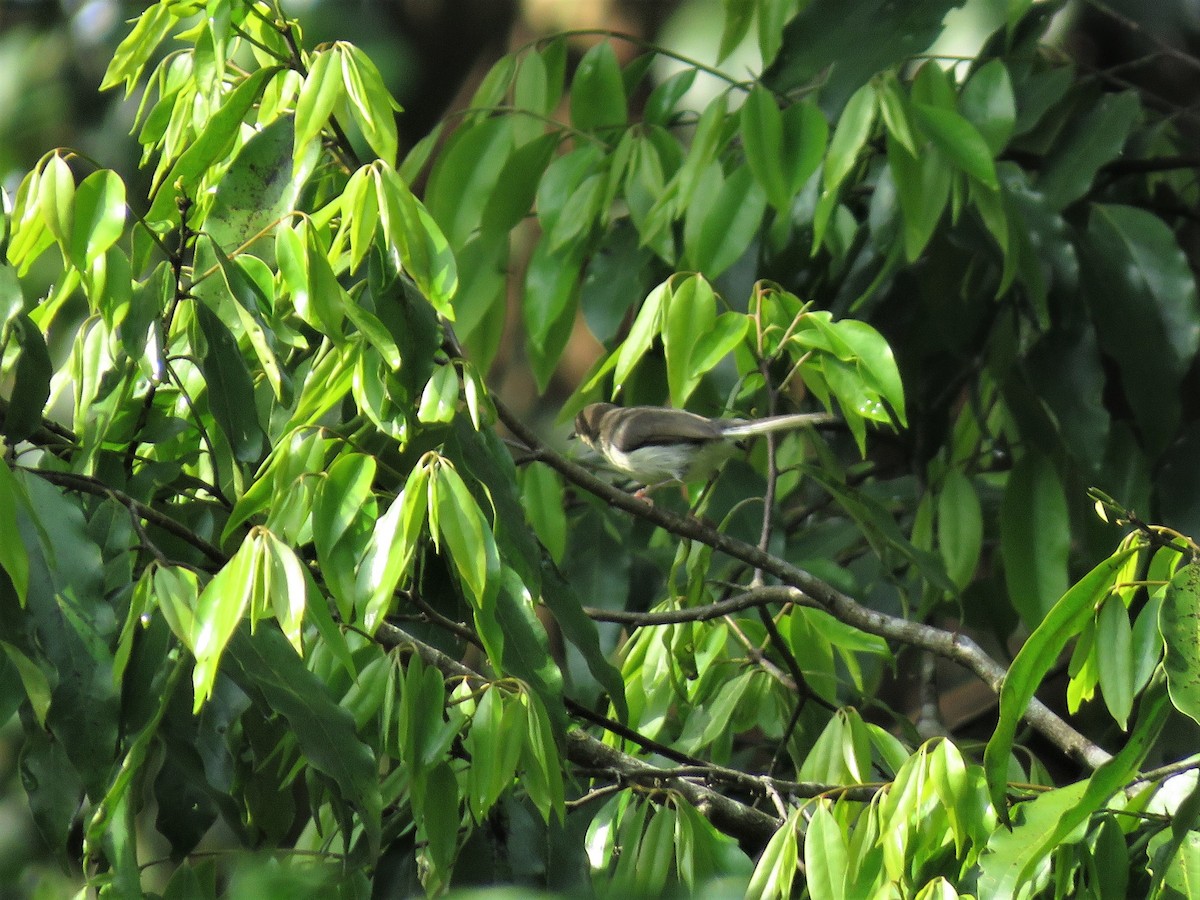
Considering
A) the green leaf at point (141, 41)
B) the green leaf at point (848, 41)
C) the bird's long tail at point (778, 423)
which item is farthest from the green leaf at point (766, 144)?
the green leaf at point (141, 41)

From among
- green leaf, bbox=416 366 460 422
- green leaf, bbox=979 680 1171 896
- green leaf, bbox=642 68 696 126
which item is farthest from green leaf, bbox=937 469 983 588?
green leaf, bbox=416 366 460 422

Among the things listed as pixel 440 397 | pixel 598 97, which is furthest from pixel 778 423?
pixel 440 397

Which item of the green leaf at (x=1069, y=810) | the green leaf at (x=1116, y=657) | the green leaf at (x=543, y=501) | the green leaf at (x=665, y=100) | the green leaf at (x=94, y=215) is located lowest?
the green leaf at (x=543, y=501)

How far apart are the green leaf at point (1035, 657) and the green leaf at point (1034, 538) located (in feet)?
5.82

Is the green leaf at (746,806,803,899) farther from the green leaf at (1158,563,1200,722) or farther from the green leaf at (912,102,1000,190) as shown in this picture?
the green leaf at (912,102,1000,190)

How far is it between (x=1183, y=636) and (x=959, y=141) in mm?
1685

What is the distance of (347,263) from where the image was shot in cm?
251

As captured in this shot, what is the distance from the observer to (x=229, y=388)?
230cm

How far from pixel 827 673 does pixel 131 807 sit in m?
1.69

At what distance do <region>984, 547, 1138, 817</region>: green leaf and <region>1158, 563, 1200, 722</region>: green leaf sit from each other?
87 millimetres

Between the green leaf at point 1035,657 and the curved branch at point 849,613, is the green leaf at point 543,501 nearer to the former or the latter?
the curved branch at point 849,613

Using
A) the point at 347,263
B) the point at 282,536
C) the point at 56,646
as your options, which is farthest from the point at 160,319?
the point at 56,646

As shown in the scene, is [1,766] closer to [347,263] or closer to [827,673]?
[347,263]

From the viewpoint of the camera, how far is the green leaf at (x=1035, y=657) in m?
1.91
